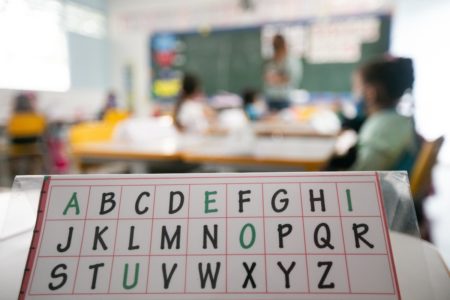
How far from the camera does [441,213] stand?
2670mm

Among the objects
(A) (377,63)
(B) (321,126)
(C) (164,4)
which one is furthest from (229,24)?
(A) (377,63)

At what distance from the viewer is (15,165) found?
327cm

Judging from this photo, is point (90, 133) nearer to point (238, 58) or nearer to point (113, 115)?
point (113, 115)

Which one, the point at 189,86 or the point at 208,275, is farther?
the point at 189,86

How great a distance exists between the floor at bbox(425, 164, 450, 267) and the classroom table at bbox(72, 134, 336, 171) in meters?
0.83

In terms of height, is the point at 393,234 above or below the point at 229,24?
below

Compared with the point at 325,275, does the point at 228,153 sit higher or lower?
higher

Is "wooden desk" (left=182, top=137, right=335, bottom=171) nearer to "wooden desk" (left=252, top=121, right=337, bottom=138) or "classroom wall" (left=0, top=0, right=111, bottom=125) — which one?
"wooden desk" (left=252, top=121, right=337, bottom=138)

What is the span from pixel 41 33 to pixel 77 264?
328 millimetres

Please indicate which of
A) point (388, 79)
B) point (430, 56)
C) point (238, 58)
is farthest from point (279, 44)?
point (238, 58)

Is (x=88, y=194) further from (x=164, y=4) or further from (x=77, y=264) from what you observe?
(x=164, y=4)

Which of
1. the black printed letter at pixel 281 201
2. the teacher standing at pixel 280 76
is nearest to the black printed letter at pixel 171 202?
the black printed letter at pixel 281 201

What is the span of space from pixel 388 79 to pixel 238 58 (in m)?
4.28

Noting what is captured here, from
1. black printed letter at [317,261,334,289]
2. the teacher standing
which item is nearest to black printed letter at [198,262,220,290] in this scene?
black printed letter at [317,261,334,289]
